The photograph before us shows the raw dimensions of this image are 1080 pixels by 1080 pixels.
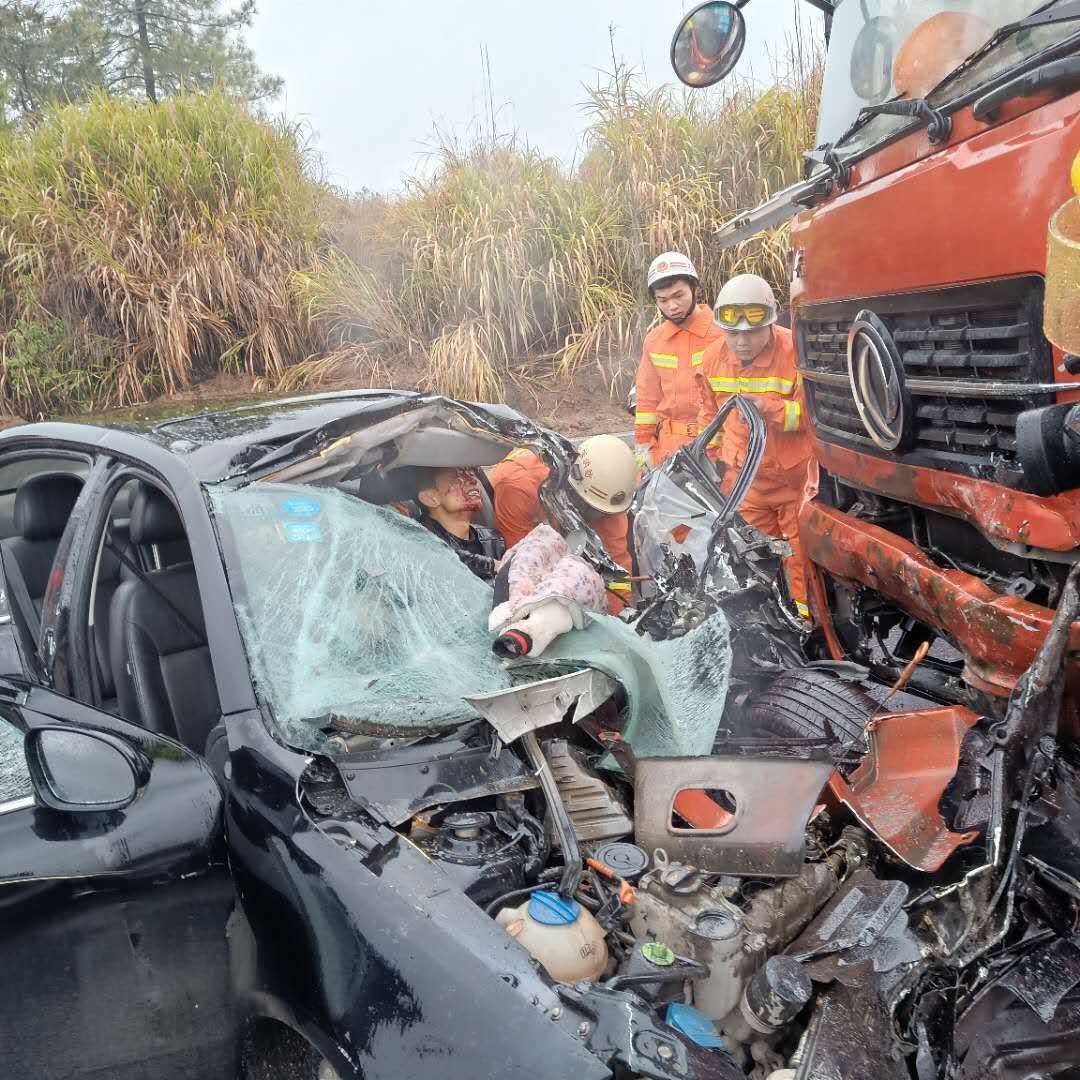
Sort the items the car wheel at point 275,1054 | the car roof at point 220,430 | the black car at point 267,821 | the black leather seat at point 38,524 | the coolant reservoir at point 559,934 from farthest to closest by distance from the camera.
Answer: the black leather seat at point 38,524 → the car roof at point 220,430 → the car wheel at point 275,1054 → the coolant reservoir at point 559,934 → the black car at point 267,821

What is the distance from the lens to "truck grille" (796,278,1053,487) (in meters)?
2.20

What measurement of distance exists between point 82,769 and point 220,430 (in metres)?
1.35

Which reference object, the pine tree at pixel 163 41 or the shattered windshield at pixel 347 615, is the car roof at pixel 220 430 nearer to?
the shattered windshield at pixel 347 615

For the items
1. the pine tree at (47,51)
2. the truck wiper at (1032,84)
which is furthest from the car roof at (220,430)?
the pine tree at (47,51)

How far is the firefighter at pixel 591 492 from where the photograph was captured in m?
3.91

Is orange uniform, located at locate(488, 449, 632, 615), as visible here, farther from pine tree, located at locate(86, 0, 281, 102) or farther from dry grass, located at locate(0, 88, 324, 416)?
pine tree, located at locate(86, 0, 281, 102)

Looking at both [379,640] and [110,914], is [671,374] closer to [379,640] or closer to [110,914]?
[379,640]

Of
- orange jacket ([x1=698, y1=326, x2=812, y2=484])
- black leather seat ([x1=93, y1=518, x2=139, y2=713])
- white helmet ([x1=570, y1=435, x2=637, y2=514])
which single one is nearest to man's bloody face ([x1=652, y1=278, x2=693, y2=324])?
orange jacket ([x1=698, y1=326, x2=812, y2=484])

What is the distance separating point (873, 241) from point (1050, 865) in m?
1.63

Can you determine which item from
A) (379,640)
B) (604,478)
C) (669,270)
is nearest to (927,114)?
(604,478)

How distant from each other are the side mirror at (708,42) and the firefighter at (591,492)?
4.49ft

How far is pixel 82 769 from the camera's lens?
2.00m

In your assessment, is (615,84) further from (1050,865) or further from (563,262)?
(1050,865)

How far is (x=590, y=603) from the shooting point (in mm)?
3232
